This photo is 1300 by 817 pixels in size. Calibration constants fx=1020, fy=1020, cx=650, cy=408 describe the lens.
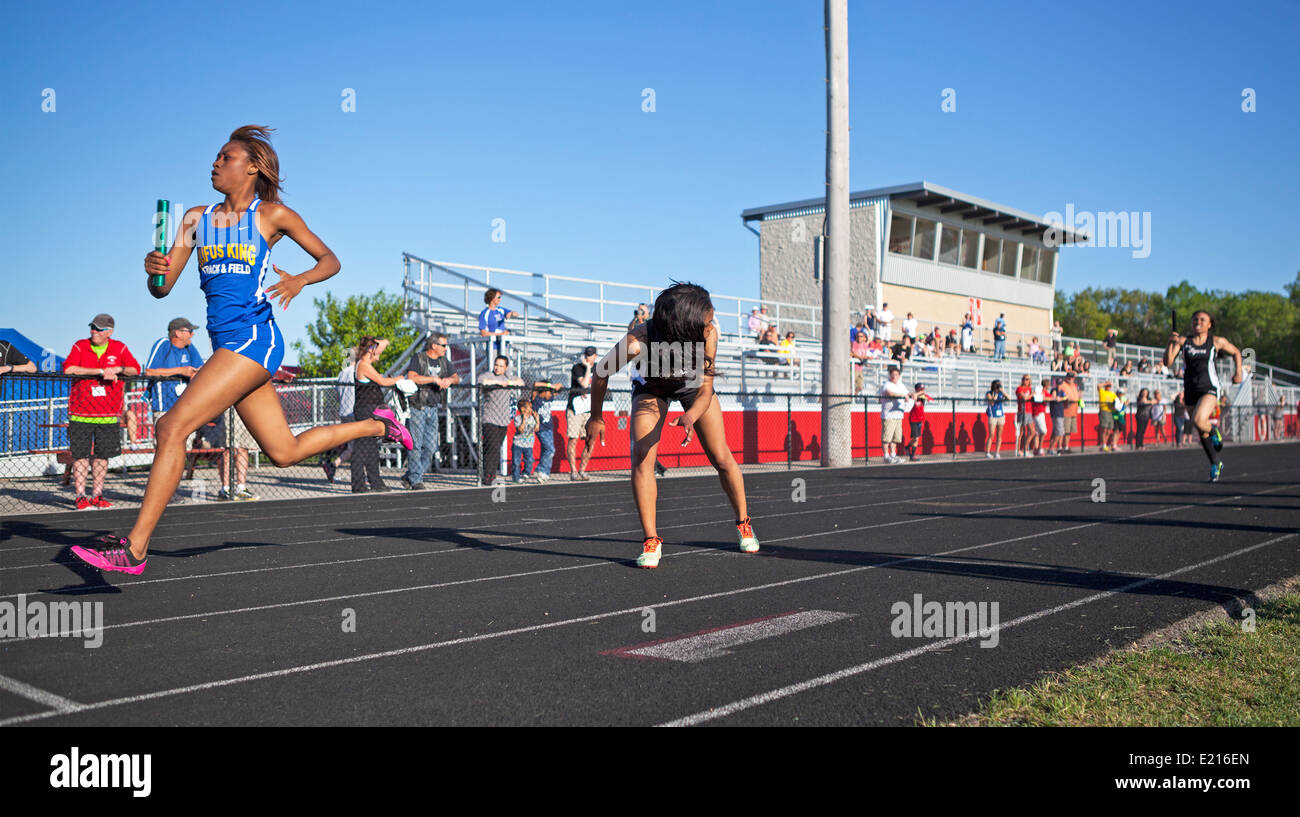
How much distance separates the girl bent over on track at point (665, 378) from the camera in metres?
6.72

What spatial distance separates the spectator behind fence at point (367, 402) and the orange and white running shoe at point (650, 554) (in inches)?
211

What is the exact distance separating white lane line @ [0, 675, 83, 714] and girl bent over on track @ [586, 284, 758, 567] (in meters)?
3.44

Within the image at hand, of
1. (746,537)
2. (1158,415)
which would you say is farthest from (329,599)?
(1158,415)

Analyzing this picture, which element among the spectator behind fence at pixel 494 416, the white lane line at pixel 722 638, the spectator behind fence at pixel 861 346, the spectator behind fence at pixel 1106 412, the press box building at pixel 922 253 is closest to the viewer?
the white lane line at pixel 722 638

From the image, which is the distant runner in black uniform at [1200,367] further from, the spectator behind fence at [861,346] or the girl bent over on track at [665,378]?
the spectator behind fence at [861,346]

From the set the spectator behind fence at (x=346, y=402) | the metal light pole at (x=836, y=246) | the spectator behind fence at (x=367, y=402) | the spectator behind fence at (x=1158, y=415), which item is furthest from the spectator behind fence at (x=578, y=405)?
the spectator behind fence at (x=1158, y=415)

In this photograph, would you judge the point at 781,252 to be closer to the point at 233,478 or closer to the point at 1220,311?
the point at 233,478

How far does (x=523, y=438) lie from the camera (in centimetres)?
1642

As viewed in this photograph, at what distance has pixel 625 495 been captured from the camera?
45.7 ft

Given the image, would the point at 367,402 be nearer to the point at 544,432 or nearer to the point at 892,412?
the point at 544,432

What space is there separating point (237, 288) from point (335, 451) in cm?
1459

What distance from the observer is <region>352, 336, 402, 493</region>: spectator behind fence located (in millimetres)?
12953
